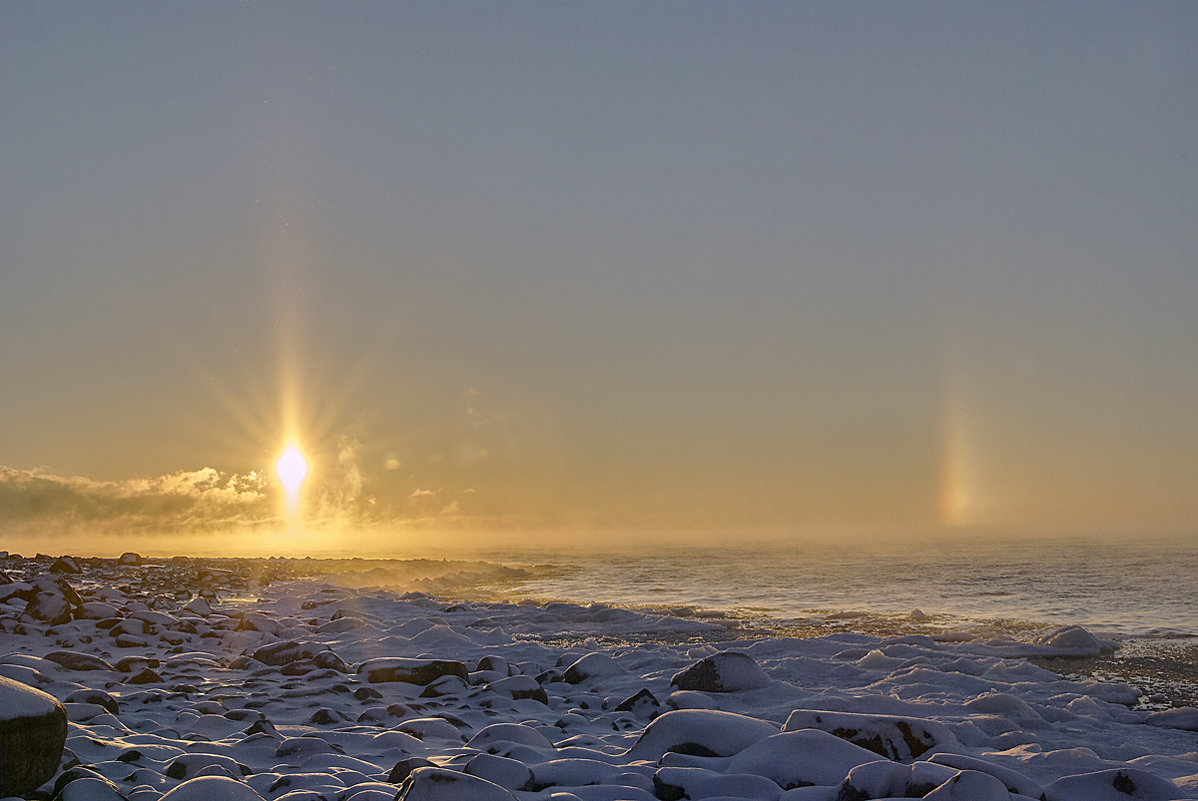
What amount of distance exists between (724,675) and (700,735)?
2.71m

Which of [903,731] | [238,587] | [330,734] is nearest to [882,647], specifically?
[903,731]

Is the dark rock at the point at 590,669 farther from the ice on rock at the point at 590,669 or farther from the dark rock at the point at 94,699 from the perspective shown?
the dark rock at the point at 94,699

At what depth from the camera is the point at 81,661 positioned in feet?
23.4

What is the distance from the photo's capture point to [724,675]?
7.17 m

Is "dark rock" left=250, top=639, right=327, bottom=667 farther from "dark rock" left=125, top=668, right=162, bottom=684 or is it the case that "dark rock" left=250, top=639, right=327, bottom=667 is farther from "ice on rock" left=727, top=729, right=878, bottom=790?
"ice on rock" left=727, top=729, right=878, bottom=790

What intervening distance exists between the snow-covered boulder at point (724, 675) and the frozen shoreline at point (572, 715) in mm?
22

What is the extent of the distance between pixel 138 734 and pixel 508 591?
66.4 feet

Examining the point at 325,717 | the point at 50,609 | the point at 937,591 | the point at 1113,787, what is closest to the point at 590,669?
the point at 325,717

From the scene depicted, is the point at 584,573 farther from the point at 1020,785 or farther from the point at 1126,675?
the point at 1020,785

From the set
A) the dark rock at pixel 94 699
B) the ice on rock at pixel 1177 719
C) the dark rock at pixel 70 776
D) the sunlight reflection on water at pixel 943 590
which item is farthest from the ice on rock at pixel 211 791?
the sunlight reflection on water at pixel 943 590

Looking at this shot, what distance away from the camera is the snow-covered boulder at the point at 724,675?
711cm

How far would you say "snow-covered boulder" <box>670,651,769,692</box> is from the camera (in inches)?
280

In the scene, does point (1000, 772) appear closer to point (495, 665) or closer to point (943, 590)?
point (495, 665)

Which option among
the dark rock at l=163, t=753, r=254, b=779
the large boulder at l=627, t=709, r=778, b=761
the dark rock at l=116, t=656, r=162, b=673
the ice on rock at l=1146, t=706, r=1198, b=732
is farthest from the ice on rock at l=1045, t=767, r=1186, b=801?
the dark rock at l=116, t=656, r=162, b=673
